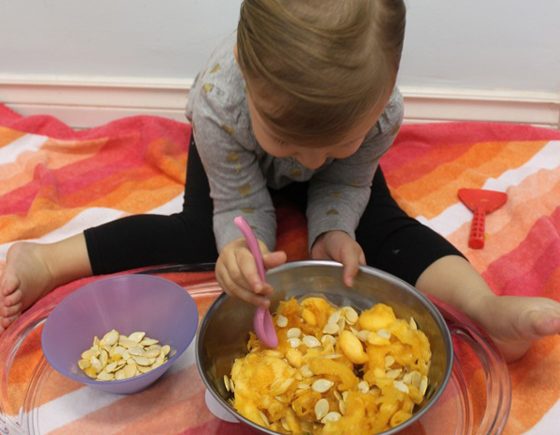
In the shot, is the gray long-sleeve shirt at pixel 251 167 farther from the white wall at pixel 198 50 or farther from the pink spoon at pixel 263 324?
the white wall at pixel 198 50

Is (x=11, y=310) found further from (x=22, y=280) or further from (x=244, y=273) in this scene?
(x=244, y=273)

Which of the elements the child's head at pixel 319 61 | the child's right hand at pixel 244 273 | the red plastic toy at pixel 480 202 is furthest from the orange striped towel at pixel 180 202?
the child's head at pixel 319 61

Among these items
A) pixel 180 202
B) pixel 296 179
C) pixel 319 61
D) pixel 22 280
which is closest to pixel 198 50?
pixel 180 202

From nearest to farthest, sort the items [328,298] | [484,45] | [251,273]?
[251,273] → [328,298] → [484,45]

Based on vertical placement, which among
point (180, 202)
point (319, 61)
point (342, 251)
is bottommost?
point (180, 202)

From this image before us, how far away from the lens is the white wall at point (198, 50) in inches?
42.5

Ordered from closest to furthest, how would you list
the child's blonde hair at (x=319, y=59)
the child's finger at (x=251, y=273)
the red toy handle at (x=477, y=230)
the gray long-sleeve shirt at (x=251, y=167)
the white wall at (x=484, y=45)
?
the child's blonde hair at (x=319, y=59), the child's finger at (x=251, y=273), the gray long-sleeve shirt at (x=251, y=167), the red toy handle at (x=477, y=230), the white wall at (x=484, y=45)

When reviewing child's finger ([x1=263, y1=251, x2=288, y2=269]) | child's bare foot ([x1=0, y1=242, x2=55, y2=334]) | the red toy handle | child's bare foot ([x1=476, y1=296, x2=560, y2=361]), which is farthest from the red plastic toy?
child's bare foot ([x1=0, y1=242, x2=55, y2=334])

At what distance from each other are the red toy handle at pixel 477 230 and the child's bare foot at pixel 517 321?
20cm

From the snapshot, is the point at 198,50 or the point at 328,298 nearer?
the point at 328,298

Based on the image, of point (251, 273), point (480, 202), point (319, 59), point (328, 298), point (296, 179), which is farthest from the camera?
point (480, 202)

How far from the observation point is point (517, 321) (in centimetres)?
65

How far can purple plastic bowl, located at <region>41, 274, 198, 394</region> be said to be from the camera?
2.32ft

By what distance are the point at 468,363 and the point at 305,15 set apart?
0.42 m
